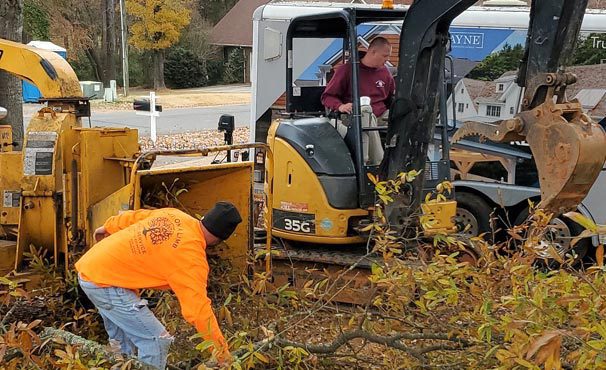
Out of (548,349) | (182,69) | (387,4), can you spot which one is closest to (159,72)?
(182,69)

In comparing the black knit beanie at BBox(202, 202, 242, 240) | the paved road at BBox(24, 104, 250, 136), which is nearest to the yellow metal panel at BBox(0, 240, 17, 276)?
the black knit beanie at BBox(202, 202, 242, 240)

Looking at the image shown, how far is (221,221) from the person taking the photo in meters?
4.34

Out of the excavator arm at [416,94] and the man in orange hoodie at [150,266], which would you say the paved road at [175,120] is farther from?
the man in orange hoodie at [150,266]

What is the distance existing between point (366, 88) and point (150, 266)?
2.95m

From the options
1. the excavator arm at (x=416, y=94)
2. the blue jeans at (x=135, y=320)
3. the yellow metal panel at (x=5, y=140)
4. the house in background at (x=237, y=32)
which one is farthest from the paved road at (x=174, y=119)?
the house in background at (x=237, y=32)

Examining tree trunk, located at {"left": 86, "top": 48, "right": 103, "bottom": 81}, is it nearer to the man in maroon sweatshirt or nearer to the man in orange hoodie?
the man in maroon sweatshirt

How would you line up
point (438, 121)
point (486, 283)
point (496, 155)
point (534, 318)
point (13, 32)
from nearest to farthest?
point (534, 318)
point (486, 283)
point (438, 121)
point (496, 155)
point (13, 32)

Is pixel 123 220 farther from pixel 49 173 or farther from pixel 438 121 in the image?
pixel 438 121

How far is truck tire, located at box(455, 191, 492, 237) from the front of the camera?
8.75 metres

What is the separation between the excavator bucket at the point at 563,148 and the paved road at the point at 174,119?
16671 millimetres

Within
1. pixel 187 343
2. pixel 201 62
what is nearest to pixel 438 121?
pixel 187 343

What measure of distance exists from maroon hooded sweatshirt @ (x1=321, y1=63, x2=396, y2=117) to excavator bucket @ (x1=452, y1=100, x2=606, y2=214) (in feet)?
7.51

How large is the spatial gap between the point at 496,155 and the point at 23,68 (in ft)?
17.6

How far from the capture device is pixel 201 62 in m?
45.8
